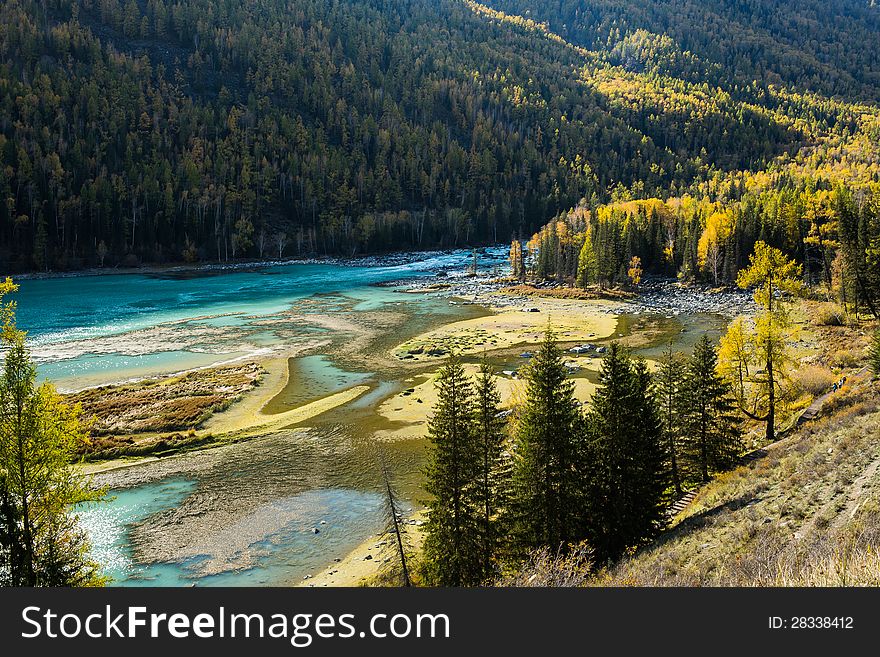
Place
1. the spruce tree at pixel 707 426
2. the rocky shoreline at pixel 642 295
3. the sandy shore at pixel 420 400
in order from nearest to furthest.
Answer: the spruce tree at pixel 707 426 < the sandy shore at pixel 420 400 < the rocky shoreline at pixel 642 295

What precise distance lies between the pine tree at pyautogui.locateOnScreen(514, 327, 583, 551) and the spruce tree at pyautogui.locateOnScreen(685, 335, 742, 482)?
29.1 ft

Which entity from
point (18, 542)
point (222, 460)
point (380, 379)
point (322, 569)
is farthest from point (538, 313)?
point (18, 542)

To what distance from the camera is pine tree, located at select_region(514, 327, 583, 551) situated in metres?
21.3

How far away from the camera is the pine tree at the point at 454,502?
19531mm

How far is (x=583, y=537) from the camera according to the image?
21.9 m

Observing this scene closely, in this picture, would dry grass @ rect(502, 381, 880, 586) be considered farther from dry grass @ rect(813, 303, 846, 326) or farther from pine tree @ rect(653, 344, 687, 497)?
dry grass @ rect(813, 303, 846, 326)

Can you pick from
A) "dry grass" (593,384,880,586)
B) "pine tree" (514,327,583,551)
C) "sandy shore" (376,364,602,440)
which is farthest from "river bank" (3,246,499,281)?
"dry grass" (593,384,880,586)

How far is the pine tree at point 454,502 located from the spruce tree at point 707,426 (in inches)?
516

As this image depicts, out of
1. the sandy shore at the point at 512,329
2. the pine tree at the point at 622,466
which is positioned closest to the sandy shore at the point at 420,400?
the sandy shore at the point at 512,329

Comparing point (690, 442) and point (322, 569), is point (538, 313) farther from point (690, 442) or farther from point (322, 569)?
point (322, 569)

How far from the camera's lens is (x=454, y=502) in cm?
2081

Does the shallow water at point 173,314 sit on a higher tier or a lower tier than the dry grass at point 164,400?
higher

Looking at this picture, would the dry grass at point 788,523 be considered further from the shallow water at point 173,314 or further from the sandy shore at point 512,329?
the shallow water at point 173,314

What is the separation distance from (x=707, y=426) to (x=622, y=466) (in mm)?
7815
